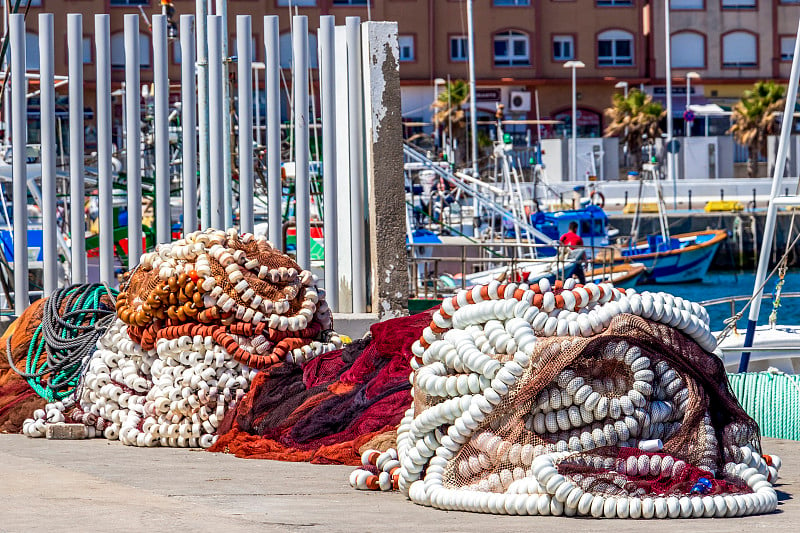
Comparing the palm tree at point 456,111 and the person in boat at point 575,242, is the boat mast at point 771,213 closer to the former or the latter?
the person in boat at point 575,242

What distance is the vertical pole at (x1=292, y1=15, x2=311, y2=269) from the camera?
9.91 m

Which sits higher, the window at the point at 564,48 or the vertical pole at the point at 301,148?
the window at the point at 564,48

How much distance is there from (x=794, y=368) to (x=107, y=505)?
961 centimetres

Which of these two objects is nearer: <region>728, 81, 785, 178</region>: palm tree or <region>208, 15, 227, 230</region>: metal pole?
<region>208, 15, 227, 230</region>: metal pole

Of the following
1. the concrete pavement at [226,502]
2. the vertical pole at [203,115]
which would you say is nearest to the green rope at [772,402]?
the concrete pavement at [226,502]

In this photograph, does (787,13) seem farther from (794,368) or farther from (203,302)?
(203,302)

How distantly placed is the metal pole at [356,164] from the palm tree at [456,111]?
2104 inches

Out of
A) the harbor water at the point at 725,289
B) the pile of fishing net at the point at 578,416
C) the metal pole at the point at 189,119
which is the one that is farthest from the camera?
the harbor water at the point at 725,289

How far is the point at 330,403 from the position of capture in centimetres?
704

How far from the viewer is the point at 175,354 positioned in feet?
24.7

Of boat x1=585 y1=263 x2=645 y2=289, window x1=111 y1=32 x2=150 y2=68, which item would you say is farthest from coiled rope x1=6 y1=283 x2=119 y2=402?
window x1=111 y1=32 x2=150 y2=68

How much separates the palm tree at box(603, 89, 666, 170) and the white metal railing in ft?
183

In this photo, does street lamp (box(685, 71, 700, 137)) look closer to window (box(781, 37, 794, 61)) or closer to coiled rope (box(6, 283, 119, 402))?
window (box(781, 37, 794, 61))

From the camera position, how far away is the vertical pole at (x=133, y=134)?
392 inches
